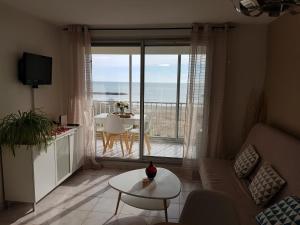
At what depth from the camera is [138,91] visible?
3.83m

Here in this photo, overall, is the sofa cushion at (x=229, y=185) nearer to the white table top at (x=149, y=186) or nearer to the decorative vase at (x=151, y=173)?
the white table top at (x=149, y=186)

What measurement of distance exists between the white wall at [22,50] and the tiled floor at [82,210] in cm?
37

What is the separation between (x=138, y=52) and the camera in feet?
12.5

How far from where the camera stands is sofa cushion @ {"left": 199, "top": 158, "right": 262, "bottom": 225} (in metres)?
1.89

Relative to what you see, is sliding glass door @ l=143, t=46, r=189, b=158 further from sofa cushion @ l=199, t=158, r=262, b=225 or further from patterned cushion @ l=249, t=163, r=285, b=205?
patterned cushion @ l=249, t=163, r=285, b=205

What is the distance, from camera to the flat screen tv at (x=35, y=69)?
2773mm

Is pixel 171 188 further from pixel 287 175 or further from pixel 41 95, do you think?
pixel 41 95

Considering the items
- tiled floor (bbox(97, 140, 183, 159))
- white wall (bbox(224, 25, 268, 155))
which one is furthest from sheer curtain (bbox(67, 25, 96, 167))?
white wall (bbox(224, 25, 268, 155))

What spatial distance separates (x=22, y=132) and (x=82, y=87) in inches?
51.9

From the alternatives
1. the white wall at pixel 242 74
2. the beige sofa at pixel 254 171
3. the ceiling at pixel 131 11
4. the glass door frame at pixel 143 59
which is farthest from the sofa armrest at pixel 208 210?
the glass door frame at pixel 143 59

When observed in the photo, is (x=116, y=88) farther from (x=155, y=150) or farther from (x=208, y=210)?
(x=208, y=210)

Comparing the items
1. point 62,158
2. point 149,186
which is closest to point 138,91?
point 62,158

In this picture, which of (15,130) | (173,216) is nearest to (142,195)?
(173,216)

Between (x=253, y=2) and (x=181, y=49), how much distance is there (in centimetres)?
257
